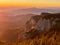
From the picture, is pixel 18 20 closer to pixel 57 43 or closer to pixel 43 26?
pixel 43 26

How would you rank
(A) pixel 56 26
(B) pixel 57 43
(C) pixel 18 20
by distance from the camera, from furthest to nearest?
(C) pixel 18 20, (A) pixel 56 26, (B) pixel 57 43

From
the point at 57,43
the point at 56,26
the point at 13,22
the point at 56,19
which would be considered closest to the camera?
the point at 57,43

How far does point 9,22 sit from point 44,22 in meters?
44.6

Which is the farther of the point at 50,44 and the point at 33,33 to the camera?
the point at 33,33

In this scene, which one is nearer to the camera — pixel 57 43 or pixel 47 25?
pixel 57 43

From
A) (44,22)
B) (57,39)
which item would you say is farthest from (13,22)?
(57,39)

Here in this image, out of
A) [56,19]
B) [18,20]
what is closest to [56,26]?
[56,19]

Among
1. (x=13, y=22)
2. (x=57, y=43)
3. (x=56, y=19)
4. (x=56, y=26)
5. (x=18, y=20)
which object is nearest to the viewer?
(x=57, y=43)

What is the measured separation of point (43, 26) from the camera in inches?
1057

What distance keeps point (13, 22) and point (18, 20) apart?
5629mm

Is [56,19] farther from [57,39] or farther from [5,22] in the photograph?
[5,22]

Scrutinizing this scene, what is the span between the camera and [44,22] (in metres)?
27.1

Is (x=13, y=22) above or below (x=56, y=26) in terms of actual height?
below

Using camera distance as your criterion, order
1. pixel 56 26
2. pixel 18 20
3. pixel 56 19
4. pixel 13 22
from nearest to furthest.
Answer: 1. pixel 56 26
2. pixel 56 19
3. pixel 18 20
4. pixel 13 22
